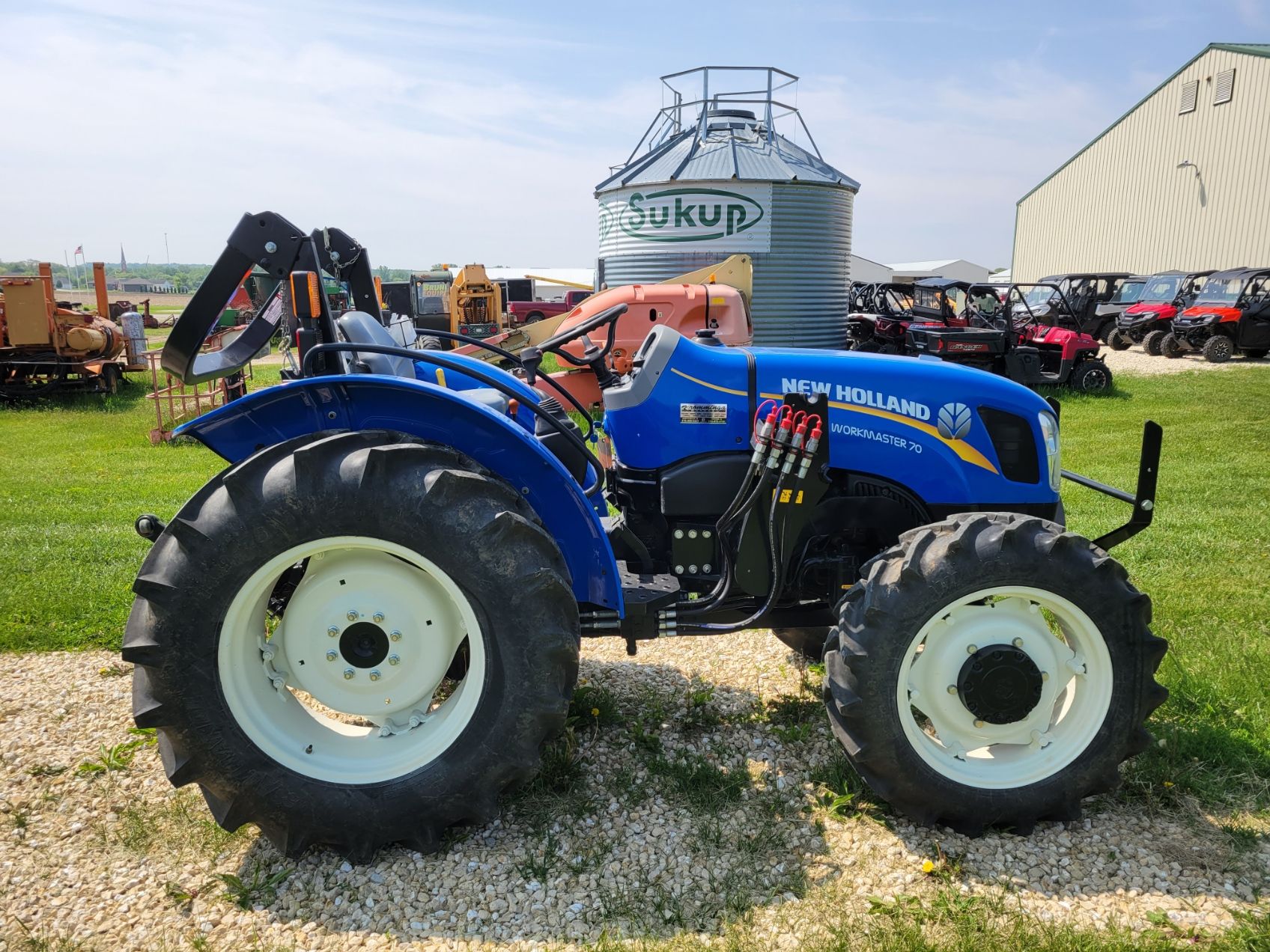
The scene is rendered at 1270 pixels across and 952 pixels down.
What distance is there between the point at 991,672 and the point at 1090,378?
1395 cm

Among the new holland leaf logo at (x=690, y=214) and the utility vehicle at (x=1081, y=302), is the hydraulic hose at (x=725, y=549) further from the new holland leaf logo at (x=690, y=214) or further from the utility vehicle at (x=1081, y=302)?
the utility vehicle at (x=1081, y=302)

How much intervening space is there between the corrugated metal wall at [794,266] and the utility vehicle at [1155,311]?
910 cm

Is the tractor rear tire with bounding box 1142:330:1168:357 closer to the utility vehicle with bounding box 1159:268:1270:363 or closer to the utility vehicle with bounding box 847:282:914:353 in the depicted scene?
the utility vehicle with bounding box 1159:268:1270:363

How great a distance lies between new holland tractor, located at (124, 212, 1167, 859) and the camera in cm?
262

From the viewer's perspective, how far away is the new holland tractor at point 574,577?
2.62m

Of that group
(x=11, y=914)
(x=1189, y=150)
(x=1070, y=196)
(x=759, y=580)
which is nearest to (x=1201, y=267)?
(x=1189, y=150)

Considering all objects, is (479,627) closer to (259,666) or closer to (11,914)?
(259,666)

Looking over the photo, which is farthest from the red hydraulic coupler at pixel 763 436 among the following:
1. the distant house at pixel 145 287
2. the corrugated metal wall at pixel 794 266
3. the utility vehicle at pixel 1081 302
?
the distant house at pixel 145 287

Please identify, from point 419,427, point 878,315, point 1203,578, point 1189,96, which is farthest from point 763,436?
point 1189,96

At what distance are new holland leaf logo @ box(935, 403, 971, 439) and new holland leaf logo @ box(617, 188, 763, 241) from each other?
12647 millimetres

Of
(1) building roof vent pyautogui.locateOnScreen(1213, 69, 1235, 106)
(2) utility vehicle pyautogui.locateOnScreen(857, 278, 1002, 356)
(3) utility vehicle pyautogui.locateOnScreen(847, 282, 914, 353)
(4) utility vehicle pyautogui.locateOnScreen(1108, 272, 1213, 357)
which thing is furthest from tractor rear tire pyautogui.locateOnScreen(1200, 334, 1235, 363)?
(1) building roof vent pyautogui.locateOnScreen(1213, 69, 1235, 106)

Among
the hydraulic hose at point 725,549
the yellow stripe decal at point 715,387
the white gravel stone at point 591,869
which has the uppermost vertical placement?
the yellow stripe decal at point 715,387

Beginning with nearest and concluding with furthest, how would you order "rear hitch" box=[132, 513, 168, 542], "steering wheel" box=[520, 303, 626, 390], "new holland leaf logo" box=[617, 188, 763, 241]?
"rear hitch" box=[132, 513, 168, 542] → "steering wheel" box=[520, 303, 626, 390] → "new holland leaf logo" box=[617, 188, 763, 241]

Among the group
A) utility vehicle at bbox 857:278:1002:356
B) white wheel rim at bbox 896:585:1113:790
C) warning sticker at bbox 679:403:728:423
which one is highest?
utility vehicle at bbox 857:278:1002:356
